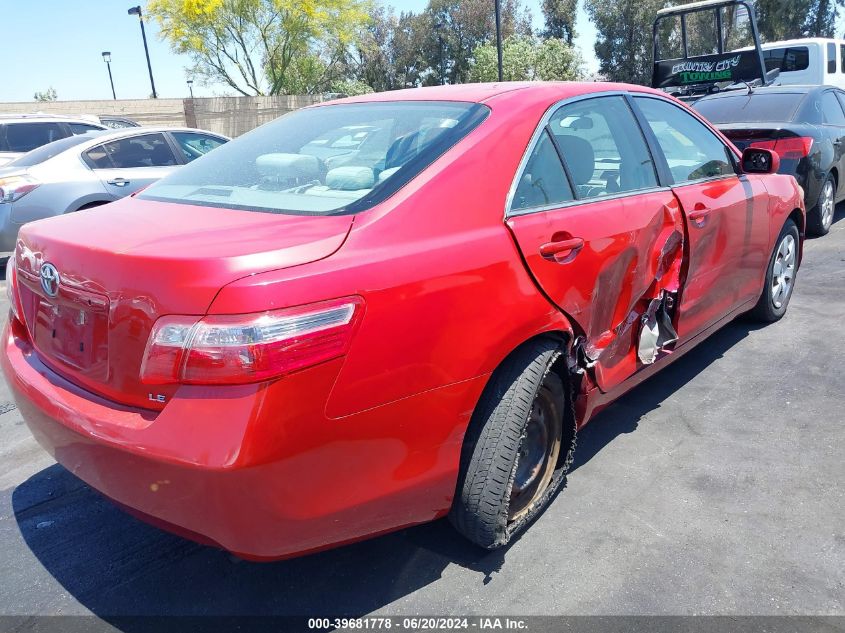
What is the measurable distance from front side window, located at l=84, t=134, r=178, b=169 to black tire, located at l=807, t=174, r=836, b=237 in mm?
6888

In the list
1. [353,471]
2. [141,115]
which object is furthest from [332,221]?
[141,115]

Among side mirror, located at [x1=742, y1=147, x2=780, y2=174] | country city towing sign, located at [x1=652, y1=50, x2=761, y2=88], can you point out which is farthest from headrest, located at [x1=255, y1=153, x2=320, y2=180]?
country city towing sign, located at [x1=652, y1=50, x2=761, y2=88]

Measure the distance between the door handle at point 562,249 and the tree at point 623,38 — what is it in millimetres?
36679

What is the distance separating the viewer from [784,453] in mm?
3283

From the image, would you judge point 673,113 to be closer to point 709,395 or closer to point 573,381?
point 709,395

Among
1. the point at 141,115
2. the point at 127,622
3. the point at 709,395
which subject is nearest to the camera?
the point at 127,622

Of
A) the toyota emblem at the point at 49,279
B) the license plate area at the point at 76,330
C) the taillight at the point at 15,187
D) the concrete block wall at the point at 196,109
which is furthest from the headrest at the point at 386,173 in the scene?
the concrete block wall at the point at 196,109

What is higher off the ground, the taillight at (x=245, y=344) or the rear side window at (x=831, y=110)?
the rear side window at (x=831, y=110)

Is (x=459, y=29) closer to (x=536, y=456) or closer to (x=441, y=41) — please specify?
(x=441, y=41)

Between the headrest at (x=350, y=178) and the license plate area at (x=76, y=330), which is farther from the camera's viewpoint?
the headrest at (x=350, y=178)

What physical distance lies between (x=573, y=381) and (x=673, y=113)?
1736 mm

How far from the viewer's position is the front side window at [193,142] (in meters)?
8.63

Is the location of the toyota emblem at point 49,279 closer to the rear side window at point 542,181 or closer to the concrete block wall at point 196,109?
the rear side window at point 542,181

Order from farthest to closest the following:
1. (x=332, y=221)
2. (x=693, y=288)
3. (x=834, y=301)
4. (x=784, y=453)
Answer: (x=834, y=301) < (x=693, y=288) < (x=784, y=453) < (x=332, y=221)
